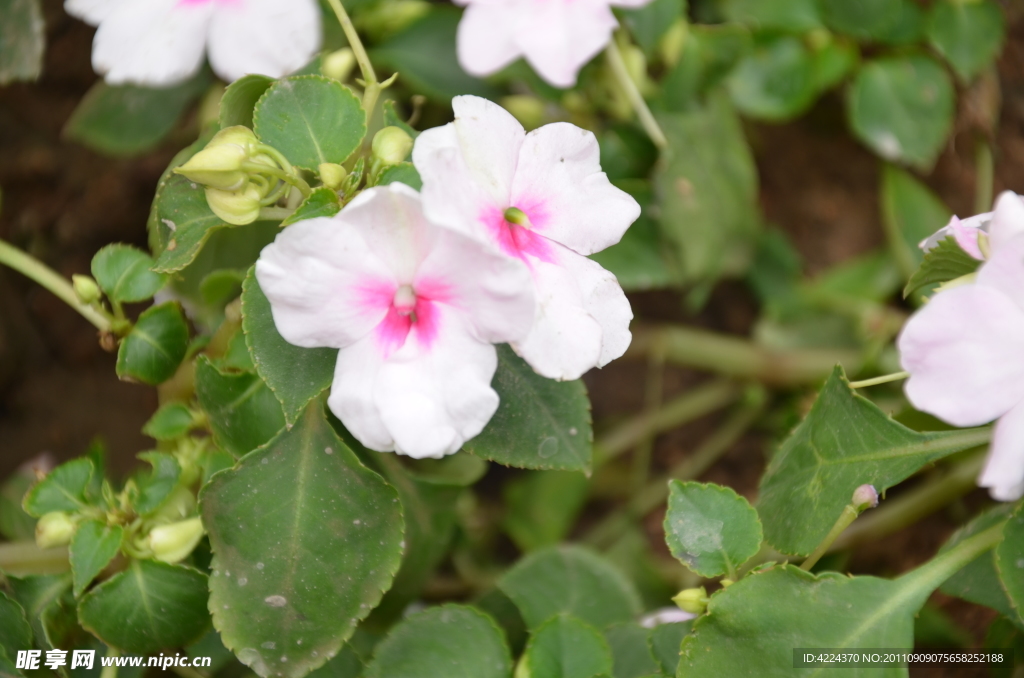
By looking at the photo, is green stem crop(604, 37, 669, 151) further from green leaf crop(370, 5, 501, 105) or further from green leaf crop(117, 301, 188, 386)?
green leaf crop(117, 301, 188, 386)

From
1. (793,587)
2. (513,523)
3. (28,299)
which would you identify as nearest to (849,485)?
(793,587)

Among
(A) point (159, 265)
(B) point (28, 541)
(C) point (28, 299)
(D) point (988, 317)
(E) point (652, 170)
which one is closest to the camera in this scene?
(D) point (988, 317)

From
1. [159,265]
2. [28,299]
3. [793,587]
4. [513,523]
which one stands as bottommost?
[513,523]

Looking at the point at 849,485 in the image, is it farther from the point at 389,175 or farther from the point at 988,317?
the point at 389,175

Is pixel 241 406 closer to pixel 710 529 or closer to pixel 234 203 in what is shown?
pixel 234 203

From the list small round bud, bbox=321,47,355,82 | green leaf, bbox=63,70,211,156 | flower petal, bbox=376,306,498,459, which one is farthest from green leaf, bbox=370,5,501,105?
flower petal, bbox=376,306,498,459

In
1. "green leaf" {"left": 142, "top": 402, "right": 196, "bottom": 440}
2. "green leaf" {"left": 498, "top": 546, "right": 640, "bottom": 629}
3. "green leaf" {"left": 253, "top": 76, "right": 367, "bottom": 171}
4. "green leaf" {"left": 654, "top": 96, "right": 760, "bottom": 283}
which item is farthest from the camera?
"green leaf" {"left": 654, "top": 96, "right": 760, "bottom": 283}

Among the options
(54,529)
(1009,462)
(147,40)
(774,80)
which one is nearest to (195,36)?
(147,40)
